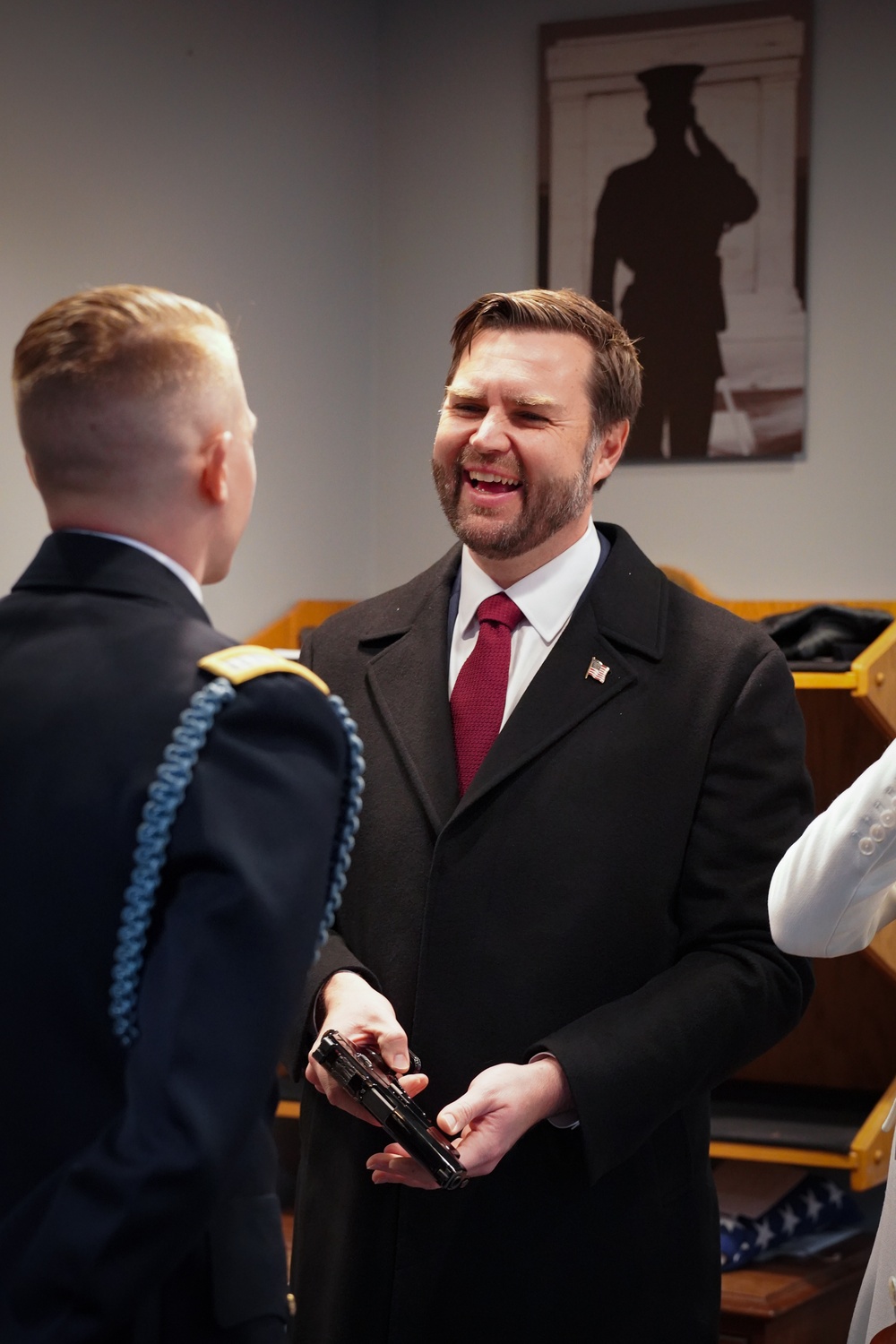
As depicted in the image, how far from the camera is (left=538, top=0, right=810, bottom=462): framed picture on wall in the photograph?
10.8ft

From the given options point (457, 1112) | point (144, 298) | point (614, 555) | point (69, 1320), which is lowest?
point (457, 1112)

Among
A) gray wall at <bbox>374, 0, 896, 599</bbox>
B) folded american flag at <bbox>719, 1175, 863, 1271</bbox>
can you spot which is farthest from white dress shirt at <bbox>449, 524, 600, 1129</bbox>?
gray wall at <bbox>374, 0, 896, 599</bbox>

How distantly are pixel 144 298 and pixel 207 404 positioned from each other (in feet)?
0.30

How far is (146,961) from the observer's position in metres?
0.99

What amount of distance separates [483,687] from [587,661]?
0.13 metres

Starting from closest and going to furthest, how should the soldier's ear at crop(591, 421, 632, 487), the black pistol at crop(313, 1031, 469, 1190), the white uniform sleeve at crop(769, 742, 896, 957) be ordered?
the white uniform sleeve at crop(769, 742, 896, 957), the black pistol at crop(313, 1031, 469, 1190), the soldier's ear at crop(591, 421, 632, 487)

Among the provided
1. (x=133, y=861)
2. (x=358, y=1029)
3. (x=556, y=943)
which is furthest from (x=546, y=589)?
(x=133, y=861)

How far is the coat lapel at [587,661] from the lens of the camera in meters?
1.68

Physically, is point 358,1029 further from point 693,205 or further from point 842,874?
point 693,205

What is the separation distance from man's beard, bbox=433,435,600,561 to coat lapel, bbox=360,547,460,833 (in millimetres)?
110

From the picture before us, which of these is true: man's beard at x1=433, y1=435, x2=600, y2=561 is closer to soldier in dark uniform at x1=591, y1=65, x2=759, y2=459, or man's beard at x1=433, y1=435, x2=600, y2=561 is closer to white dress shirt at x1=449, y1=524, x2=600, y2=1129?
white dress shirt at x1=449, y1=524, x2=600, y2=1129

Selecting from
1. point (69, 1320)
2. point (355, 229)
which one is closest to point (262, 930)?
point (69, 1320)

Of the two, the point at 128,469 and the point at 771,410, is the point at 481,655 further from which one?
the point at 771,410

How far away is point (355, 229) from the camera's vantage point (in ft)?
11.8
